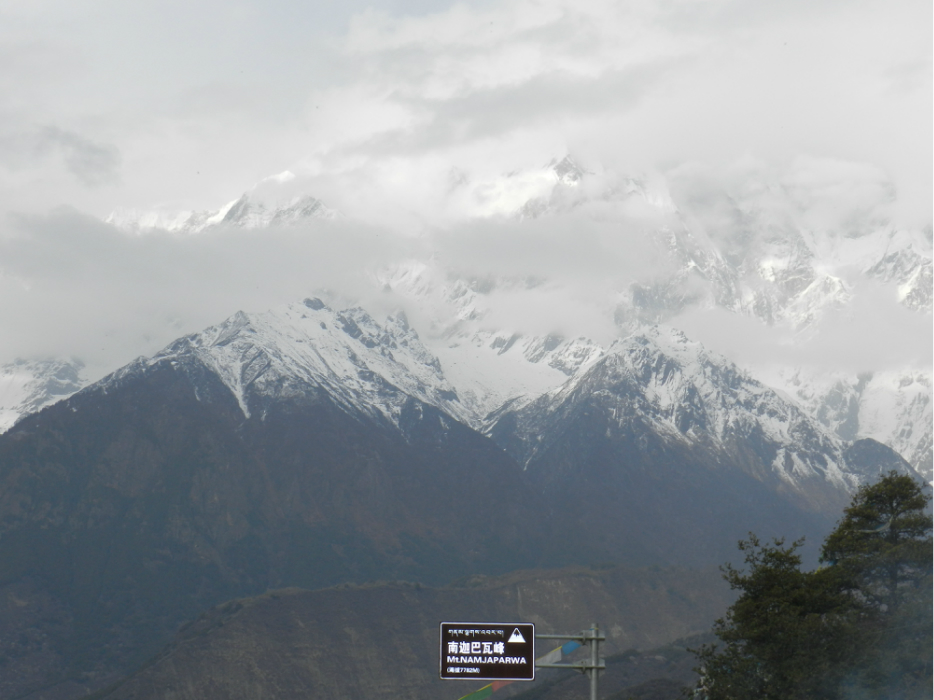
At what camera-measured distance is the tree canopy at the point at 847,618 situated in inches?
A: 2781

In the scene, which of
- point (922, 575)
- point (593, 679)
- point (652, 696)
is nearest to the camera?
point (593, 679)

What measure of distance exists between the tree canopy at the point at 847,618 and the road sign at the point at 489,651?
844 inches

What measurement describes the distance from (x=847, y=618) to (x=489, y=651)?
2713 centimetres

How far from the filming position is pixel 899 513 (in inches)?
3059

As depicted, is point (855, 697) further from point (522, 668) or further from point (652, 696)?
point (652, 696)

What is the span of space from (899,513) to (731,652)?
13302 mm

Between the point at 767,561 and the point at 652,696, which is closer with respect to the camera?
the point at 767,561

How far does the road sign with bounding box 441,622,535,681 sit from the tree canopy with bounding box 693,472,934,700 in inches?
844

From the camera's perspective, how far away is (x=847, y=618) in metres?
74.0

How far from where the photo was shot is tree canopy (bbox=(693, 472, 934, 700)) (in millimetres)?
70625

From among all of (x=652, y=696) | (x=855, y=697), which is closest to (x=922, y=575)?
(x=855, y=697)

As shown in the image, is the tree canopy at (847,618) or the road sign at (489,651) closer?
the road sign at (489,651)

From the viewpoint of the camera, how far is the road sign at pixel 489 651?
55688 millimetres

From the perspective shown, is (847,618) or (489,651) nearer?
(489,651)
